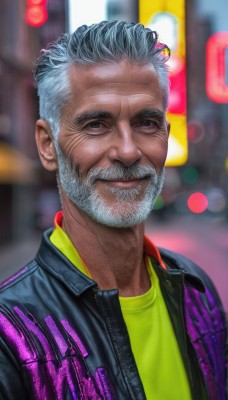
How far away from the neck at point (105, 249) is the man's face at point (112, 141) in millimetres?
83

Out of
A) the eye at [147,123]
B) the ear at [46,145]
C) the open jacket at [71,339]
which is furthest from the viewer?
the ear at [46,145]

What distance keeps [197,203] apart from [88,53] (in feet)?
137

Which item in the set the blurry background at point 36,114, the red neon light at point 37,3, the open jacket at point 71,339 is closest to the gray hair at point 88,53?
the open jacket at point 71,339

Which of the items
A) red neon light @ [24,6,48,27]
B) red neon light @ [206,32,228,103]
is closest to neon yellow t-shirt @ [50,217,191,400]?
red neon light @ [206,32,228,103]

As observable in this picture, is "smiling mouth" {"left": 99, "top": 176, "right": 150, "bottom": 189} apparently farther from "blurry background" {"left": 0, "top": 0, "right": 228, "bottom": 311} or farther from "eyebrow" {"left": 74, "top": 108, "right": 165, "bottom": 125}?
"blurry background" {"left": 0, "top": 0, "right": 228, "bottom": 311}

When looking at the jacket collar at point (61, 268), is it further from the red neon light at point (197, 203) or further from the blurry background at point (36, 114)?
the red neon light at point (197, 203)

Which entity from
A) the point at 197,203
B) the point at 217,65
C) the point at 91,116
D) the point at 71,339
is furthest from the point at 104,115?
the point at 197,203

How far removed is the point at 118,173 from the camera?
1.86m

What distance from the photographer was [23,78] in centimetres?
2705

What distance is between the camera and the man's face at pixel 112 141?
1.85 metres

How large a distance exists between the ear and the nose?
271 mm

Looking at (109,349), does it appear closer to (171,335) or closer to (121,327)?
(121,327)

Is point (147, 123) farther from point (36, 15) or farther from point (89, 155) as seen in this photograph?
point (36, 15)

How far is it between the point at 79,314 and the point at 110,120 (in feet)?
1.98
